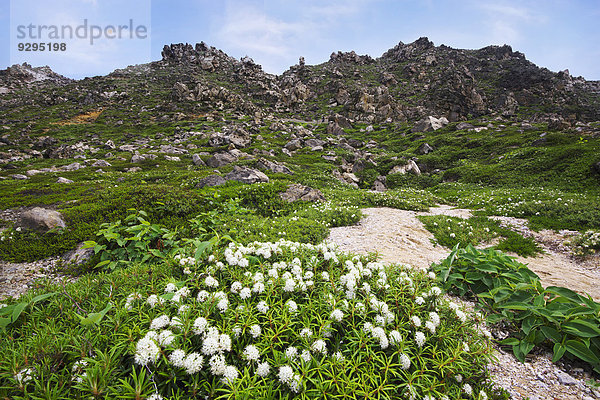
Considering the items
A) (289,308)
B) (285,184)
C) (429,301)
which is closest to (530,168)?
(285,184)

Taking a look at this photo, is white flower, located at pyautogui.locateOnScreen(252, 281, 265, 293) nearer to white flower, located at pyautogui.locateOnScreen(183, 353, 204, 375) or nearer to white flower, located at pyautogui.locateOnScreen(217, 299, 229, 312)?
white flower, located at pyautogui.locateOnScreen(217, 299, 229, 312)

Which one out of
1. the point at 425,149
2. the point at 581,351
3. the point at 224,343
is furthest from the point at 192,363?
the point at 425,149

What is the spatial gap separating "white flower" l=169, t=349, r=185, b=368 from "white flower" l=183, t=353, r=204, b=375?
3 cm

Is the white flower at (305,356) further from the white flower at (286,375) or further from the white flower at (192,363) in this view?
Answer: the white flower at (192,363)

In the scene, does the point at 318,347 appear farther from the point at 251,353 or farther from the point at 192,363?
the point at 192,363

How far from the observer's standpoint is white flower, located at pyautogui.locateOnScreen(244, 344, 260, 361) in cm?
224

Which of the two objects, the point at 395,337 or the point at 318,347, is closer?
the point at 318,347

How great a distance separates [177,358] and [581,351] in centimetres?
533

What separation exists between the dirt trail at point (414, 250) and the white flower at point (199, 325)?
14.3 ft

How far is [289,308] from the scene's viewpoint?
288 cm

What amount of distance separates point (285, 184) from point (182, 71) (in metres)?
171

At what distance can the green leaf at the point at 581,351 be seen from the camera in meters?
3.05

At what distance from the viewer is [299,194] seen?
14.9m

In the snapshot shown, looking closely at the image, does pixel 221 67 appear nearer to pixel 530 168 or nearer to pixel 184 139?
pixel 184 139
